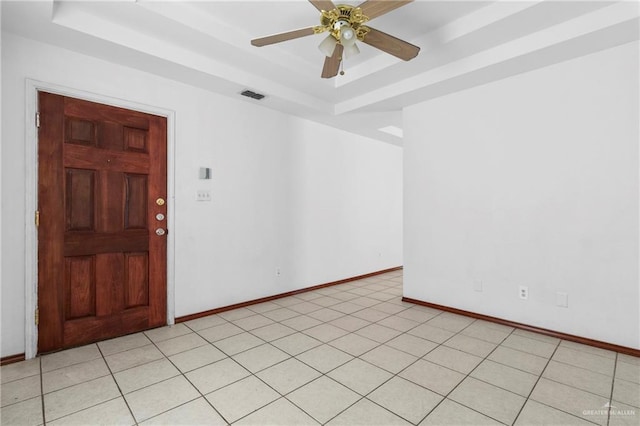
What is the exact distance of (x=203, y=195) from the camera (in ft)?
11.8

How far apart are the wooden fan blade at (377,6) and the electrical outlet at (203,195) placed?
2.46 metres

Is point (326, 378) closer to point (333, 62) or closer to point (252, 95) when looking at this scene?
point (333, 62)

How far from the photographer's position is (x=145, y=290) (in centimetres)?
319

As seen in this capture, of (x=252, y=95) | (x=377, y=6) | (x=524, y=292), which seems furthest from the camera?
(x=252, y=95)

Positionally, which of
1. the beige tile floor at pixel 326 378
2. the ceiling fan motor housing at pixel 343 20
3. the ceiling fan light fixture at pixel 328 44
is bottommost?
the beige tile floor at pixel 326 378

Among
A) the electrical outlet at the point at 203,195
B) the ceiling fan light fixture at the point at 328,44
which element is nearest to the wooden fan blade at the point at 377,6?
the ceiling fan light fixture at the point at 328,44

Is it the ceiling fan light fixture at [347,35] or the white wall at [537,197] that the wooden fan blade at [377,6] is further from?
the white wall at [537,197]

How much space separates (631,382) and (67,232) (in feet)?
14.9

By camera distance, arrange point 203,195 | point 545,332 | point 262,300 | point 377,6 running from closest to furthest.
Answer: point 377,6 < point 545,332 < point 203,195 < point 262,300

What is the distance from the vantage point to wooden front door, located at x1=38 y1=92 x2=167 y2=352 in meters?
2.66

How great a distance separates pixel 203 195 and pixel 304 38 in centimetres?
199

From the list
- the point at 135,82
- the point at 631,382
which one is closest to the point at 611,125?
the point at 631,382

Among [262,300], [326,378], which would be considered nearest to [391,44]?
[326,378]

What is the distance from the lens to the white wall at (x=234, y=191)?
2521mm
